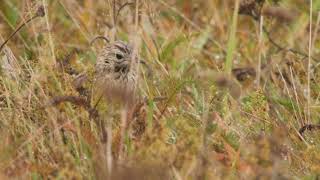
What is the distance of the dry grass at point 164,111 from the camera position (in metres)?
3.07

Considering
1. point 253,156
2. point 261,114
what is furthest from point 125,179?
point 261,114

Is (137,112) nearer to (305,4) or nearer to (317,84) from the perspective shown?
(317,84)

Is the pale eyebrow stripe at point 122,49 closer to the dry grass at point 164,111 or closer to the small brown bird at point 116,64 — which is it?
the small brown bird at point 116,64

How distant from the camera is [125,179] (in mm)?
2705

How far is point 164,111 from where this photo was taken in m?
3.82

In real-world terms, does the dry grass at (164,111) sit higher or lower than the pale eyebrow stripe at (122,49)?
lower

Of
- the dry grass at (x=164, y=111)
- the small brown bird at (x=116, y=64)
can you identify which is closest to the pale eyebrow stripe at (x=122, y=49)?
the small brown bird at (x=116, y=64)

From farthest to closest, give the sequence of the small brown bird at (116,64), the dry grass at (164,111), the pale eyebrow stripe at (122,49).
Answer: the pale eyebrow stripe at (122,49)
the small brown bird at (116,64)
the dry grass at (164,111)

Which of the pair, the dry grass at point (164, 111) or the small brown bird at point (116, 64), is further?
the small brown bird at point (116, 64)

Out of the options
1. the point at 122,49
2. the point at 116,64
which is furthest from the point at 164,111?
the point at 116,64

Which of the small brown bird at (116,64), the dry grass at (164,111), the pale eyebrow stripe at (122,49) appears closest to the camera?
the dry grass at (164,111)

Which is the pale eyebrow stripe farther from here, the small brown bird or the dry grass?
the dry grass

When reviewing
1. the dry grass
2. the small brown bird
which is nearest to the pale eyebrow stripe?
the small brown bird

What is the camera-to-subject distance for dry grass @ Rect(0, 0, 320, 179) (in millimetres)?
3066
